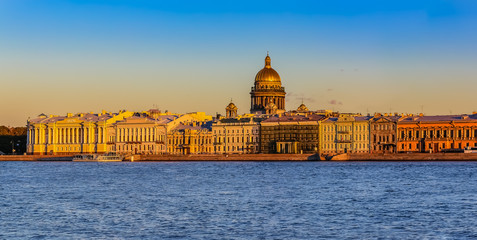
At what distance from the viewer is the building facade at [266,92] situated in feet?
357

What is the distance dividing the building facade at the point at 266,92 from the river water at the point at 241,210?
65999 mm

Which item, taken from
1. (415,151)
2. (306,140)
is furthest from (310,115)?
(415,151)

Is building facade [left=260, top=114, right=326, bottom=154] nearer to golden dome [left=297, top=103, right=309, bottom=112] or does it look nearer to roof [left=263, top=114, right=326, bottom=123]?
roof [left=263, top=114, right=326, bottom=123]

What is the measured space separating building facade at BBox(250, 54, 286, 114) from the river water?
65999 mm

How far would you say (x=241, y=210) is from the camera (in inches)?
1131

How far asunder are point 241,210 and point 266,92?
80.3 meters

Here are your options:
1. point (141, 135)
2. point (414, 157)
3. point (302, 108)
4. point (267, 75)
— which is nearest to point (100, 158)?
point (141, 135)

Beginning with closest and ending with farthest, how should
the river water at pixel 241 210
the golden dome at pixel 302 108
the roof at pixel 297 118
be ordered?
the river water at pixel 241 210 → the roof at pixel 297 118 → the golden dome at pixel 302 108

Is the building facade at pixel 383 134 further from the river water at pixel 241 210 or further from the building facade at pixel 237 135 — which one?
the river water at pixel 241 210

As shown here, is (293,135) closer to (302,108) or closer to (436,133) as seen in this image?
(436,133)

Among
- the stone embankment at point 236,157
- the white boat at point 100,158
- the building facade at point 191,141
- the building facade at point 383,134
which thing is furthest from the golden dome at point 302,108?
the white boat at point 100,158

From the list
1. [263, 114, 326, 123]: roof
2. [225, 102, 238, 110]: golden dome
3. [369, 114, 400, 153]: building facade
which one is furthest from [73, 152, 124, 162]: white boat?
[369, 114, 400, 153]: building facade

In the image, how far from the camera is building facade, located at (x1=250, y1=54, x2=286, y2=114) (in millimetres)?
108688

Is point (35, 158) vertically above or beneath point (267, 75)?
beneath
